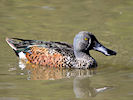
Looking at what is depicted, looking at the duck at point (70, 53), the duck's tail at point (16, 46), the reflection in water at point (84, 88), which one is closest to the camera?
the reflection in water at point (84, 88)

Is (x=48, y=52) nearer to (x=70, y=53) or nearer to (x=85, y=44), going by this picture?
(x=70, y=53)

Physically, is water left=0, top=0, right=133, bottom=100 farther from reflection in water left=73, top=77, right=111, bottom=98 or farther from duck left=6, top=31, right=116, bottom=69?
duck left=6, top=31, right=116, bottom=69

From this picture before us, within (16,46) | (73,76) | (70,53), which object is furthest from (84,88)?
(16,46)

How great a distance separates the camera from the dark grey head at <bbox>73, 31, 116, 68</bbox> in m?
10.8

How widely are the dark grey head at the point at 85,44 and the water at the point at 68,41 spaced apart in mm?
485

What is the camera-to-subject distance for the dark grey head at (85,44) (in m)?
10.8

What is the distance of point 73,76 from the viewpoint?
10.3 meters

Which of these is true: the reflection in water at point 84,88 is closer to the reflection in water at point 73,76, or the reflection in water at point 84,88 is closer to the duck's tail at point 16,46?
the reflection in water at point 73,76

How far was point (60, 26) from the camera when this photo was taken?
14.1m

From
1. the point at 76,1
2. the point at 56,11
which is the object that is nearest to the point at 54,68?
the point at 56,11

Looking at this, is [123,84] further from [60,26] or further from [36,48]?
[60,26]

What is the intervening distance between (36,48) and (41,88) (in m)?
2.43

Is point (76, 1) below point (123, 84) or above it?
above

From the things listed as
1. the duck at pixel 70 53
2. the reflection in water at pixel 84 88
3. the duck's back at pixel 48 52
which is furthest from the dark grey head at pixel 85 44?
the reflection in water at pixel 84 88
